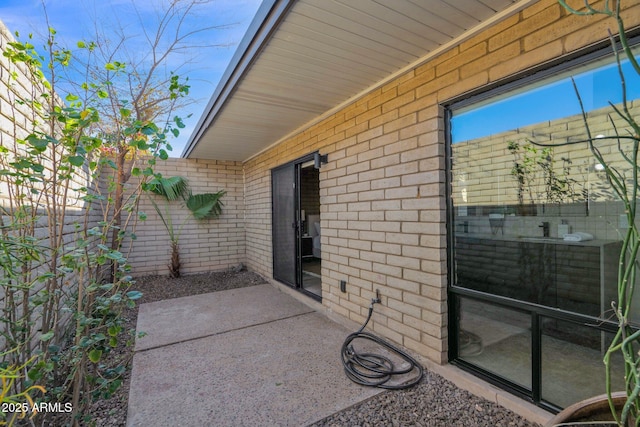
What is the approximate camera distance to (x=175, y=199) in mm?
6281

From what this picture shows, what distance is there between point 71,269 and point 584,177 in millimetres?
2813

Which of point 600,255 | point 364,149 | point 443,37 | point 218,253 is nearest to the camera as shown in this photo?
point 600,255

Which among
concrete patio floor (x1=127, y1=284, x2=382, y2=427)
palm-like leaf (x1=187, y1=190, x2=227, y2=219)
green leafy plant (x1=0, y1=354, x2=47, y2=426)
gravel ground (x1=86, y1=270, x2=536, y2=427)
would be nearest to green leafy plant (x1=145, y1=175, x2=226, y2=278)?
palm-like leaf (x1=187, y1=190, x2=227, y2=219)

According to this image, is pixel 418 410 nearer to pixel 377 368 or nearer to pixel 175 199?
pixel 377 368

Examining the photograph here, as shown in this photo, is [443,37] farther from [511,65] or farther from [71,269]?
[71,269]

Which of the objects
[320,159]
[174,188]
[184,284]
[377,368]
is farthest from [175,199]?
[377,368]

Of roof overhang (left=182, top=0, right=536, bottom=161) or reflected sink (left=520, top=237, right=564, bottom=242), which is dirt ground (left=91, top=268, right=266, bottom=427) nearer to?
roof overhang (left=182, top=0, right=536, bottom=161)

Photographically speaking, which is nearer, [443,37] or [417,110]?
[443,37]

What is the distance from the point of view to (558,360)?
6.14ft

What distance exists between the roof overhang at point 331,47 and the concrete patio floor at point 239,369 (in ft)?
8.16

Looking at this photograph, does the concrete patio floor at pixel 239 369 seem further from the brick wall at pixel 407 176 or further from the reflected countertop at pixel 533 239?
the reflected countertop at pixel 533 239

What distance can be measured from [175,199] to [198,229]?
78 centimetres

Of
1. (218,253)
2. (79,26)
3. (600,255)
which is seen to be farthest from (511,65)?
(218,253)

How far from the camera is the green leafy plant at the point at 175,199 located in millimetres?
6074
